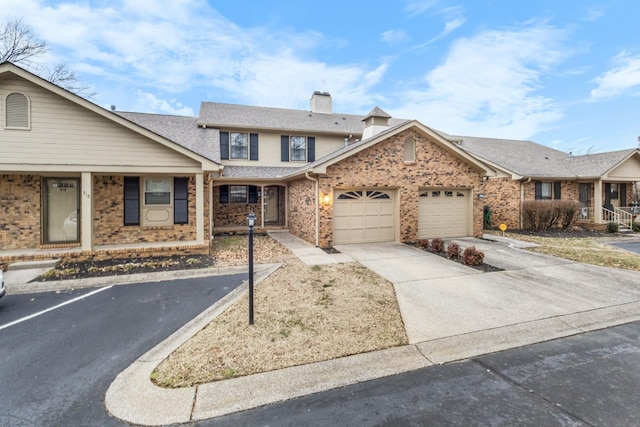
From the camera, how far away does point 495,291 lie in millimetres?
6793

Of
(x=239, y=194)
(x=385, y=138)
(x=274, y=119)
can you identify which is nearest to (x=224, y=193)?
(x=239, y=194)

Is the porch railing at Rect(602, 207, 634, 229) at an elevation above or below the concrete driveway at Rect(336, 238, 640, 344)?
above

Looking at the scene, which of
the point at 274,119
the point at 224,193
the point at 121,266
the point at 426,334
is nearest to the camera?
the point at 426,334

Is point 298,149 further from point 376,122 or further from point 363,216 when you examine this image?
point 363,216

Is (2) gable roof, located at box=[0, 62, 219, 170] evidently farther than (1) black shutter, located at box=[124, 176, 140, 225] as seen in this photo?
No

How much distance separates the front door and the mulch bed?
751cm

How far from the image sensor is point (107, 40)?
16.0 metres

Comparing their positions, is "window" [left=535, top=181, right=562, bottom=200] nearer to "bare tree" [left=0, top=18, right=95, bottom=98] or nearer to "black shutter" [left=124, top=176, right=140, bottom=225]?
"black shutter" [left=124, top=176, right=140, bottom=225]

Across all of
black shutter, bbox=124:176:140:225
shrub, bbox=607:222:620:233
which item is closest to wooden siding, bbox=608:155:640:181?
shrub, bbox=607:222:620:233

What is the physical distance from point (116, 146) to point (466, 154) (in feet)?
44.2

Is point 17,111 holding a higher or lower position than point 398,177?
higher

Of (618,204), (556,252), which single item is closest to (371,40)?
(556,252)

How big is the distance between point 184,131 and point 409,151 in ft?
37.5

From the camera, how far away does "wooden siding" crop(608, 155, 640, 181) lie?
18.5 meters
